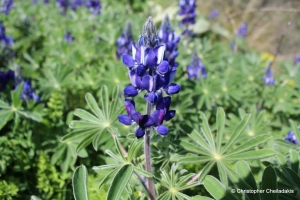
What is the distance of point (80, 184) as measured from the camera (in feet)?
4.55

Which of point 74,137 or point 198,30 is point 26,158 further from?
point 198,30

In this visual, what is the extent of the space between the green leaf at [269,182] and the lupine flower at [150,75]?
0.55 m

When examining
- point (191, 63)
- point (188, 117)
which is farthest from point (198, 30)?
point (188, 117)

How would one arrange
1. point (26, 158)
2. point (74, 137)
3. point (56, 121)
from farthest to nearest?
1. point (56, 121)
2. point (26, 158)
3. point (74, 137)

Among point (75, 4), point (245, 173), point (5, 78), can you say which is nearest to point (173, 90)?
point (245, 173)

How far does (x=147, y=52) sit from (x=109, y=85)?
1.36 meters

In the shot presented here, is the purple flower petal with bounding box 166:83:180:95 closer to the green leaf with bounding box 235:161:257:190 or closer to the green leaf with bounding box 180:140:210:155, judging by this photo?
the green leaf with bounding box 180:140:210:155

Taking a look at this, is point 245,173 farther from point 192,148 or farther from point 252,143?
point 192,148

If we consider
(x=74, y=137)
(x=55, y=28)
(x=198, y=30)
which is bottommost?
(x=74, y=137)

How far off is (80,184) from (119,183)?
21 cm

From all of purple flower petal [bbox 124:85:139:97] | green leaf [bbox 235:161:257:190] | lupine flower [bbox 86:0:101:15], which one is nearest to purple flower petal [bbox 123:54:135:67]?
purple flower petal [bbox 124:85:139:97]

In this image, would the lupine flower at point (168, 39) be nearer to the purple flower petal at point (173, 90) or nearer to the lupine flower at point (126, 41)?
the lupine flower at point (126, 41)

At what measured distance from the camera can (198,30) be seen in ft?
18.1

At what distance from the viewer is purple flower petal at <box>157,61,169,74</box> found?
4.50ft
